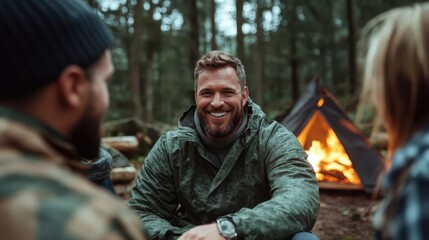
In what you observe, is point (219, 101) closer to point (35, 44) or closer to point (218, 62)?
point (218, 62)

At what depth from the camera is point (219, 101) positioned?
3.40 metres

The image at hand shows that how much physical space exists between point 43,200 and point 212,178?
2.40 meters

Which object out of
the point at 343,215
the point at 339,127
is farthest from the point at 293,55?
the point at 343,215

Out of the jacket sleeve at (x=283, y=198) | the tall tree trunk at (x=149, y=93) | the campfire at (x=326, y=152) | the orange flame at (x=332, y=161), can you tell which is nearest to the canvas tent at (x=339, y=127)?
the campfire at (x=326, y=152)

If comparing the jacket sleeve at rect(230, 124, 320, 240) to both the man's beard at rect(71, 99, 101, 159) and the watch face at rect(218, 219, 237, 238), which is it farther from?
the man's beard at rect(71, 99, 101, 159)

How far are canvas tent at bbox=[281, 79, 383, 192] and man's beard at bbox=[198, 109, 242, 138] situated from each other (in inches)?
139

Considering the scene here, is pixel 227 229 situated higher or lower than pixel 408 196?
lower

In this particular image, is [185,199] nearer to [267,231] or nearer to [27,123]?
[267,231]

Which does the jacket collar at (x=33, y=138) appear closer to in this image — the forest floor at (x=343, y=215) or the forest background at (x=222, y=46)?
the forest floor at (x=343, y=215)

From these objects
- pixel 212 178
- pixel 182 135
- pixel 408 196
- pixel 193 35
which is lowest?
pixel 212 178

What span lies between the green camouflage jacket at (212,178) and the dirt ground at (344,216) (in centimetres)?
213

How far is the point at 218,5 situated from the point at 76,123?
2909 centimetres

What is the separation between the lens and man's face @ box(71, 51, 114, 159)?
1359mm

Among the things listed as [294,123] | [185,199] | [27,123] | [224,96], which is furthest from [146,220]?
[294,123]
